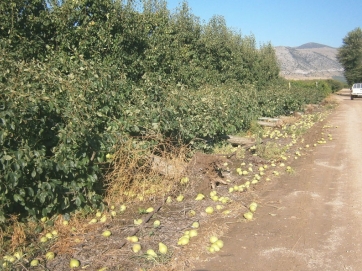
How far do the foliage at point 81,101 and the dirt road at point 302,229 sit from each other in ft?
6.13

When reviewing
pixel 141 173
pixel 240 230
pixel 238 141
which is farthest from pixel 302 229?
pixel 238 141

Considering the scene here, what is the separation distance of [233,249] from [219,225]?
63cm

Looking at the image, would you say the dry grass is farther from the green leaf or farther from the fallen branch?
the fallen branch

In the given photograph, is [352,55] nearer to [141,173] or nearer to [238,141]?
[238,141]

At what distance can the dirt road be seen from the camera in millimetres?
3705

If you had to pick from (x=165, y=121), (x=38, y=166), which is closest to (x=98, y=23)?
(x=165, y=121)

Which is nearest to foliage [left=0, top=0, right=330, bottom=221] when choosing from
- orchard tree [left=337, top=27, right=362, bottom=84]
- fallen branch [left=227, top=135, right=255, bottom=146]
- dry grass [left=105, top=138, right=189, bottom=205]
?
dry grass [left=105, top=138, right=189, bottom=205]

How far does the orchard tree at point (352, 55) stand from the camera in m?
50.9

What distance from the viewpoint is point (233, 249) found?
4023 millimetres

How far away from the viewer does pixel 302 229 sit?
448cm

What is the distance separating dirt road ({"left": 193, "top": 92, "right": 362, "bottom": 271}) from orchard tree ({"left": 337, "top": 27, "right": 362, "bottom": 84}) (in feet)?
163

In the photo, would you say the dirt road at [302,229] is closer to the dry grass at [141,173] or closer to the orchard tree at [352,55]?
the dry grass at [141,173]

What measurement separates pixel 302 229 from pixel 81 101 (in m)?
3.27

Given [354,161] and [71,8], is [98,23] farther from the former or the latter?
[354,161]
